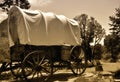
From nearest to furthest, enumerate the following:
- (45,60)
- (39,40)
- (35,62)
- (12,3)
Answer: (35,62), (39,40), (45,60), (12,3)

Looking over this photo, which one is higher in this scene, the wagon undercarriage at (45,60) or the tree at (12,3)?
the tree at (12,3)

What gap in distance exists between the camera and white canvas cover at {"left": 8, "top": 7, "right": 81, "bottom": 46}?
11.4 meters

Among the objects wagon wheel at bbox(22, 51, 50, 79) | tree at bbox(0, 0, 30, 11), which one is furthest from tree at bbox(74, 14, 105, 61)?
wagon wheel at bbox(22, 51, 50, 79)

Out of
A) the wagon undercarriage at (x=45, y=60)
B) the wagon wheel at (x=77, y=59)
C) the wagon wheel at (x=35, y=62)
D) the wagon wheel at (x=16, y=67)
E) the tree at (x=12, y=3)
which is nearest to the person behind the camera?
the wagon wheel at (x=35, y=62)

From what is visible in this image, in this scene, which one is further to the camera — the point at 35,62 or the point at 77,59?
the point at 77,59

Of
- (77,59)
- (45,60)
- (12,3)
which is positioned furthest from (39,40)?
(12,3)

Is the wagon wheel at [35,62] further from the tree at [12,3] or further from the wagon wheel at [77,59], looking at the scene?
the tree at [12,3]

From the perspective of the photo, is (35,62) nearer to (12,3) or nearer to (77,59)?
(77,59)

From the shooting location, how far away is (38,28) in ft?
39.0

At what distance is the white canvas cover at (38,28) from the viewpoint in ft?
37.4

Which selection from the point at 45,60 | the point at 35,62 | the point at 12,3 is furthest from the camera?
the point at 12,3

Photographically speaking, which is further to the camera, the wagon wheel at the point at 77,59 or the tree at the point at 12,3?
the tree at the point at 12,3

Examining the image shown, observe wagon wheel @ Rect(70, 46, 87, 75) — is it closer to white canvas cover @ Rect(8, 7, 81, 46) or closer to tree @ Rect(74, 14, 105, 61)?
white canvas cover @ Rect(8, 7, 81, 46)

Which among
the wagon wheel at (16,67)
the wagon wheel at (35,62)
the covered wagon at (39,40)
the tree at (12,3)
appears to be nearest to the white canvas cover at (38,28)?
the covered wagon at (39,40)
